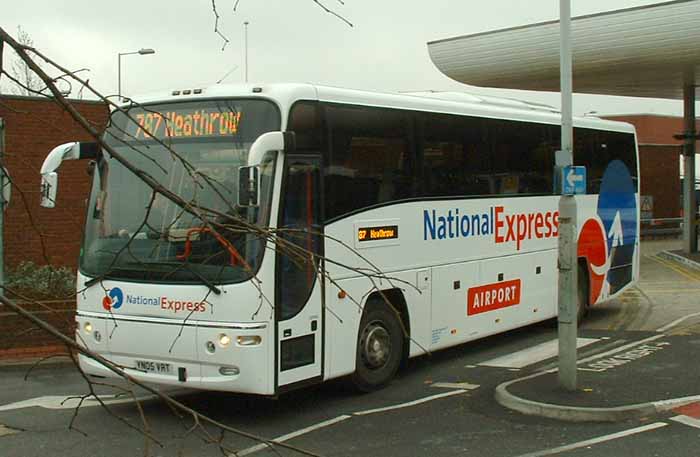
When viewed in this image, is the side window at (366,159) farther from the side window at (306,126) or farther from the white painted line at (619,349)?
the white painted line at (619,349)

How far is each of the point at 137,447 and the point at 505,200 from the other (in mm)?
6584

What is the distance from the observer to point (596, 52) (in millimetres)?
24109

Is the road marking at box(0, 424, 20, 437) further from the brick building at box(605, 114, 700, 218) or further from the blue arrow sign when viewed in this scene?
the brick building at box(605, 114, 700, 218)

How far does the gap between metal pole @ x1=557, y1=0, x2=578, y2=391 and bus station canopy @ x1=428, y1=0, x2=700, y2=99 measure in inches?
584

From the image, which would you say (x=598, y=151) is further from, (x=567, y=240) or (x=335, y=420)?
(x=335, y=420)

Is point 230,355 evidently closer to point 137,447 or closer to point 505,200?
point 137,447

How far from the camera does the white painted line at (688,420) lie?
8240 millimetres

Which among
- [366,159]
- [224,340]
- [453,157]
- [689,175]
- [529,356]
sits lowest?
[529,356]

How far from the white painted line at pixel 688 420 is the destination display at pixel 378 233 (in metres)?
3.55

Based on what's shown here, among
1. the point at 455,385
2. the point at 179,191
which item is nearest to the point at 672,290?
the point at 455,385

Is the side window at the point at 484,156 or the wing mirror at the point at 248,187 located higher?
the side window at the point at 484,156

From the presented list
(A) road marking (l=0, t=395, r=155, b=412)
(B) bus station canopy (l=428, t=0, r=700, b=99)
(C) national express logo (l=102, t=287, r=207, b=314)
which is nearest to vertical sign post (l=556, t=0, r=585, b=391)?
(C) national express logo (l=102, t=287, r=207, b=314)

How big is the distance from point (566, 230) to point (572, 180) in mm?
509

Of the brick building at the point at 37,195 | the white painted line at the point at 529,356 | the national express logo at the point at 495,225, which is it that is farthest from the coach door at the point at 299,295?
the brick building at the point at 37,195
